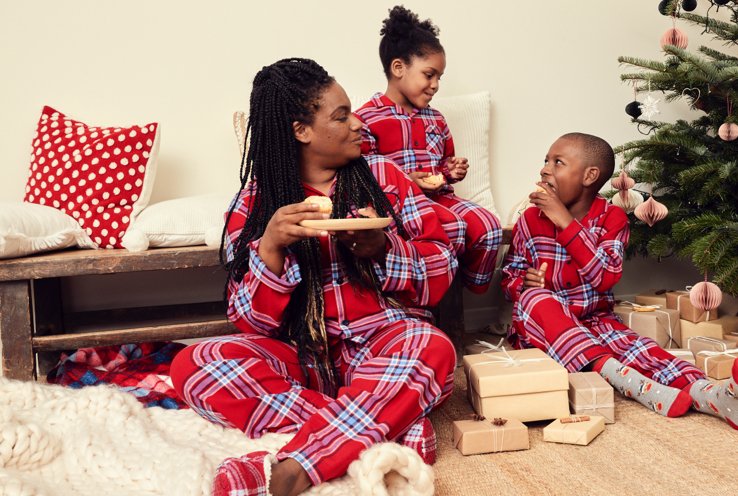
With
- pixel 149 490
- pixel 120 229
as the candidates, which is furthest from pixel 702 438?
pixel 120 229

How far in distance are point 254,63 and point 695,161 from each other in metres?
1.53

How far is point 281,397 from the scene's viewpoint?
1.39 meters

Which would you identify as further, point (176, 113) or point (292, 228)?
point (176, 113)

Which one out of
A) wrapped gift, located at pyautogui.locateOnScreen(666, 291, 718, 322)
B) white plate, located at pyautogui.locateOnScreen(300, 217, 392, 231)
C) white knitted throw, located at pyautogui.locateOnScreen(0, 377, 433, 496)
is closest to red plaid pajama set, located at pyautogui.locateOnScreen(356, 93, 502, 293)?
wrapped gift, located at pyautogui.locateOnScreen(666, 291, 718, 322)

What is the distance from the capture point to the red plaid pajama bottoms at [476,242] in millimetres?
1989

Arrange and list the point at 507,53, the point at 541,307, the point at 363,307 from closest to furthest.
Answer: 1. the point at 363,307
2. the point at 541,307
3. the point at 507,53

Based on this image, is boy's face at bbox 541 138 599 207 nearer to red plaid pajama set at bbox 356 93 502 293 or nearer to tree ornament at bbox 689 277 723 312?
red plaid pajama set at bbox 356 93 502 293

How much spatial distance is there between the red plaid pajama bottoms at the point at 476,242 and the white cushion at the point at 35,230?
3.57ft

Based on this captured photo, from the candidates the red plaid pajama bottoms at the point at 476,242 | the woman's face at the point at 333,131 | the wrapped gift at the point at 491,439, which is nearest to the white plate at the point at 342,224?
the woman's face at the point at 333,131

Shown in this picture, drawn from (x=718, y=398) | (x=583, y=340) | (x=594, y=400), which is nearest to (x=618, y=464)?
(x=594, y=400)

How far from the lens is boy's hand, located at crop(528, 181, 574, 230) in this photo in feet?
6.16

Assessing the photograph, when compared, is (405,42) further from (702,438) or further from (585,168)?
(702,438)

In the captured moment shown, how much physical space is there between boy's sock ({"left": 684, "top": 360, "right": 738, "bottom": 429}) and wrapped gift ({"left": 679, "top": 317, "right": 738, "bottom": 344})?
56 cm

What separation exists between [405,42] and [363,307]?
102cm
